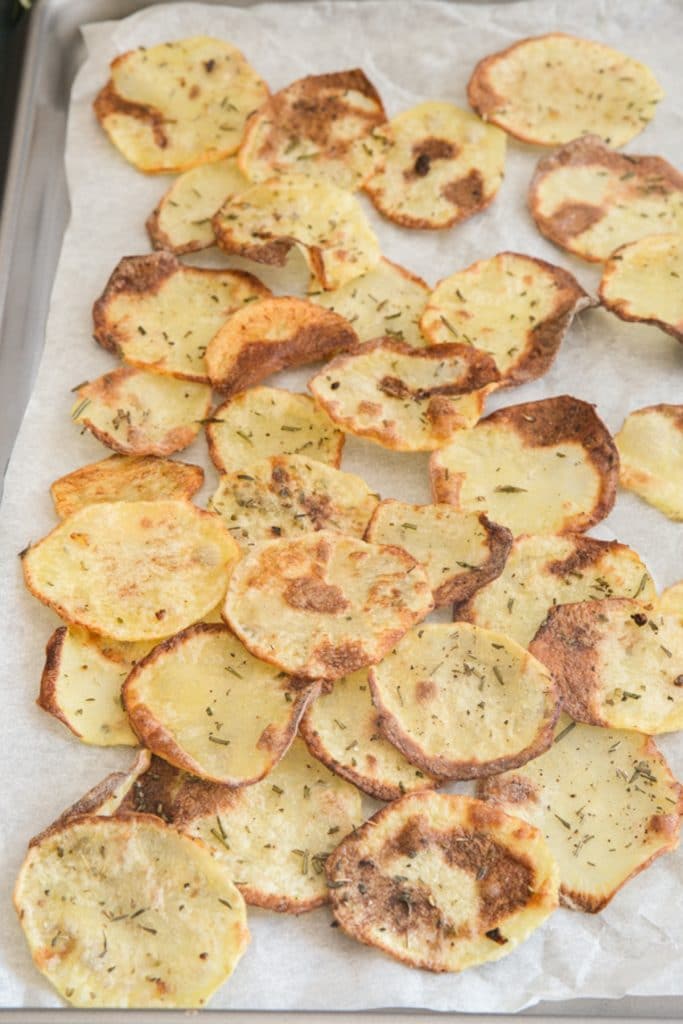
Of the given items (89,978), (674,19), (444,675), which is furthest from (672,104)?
(89,978)

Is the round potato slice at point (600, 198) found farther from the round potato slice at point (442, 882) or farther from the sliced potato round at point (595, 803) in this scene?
the round potato slice at point (442, 882)

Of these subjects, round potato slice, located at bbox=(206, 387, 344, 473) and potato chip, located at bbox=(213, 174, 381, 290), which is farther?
potato chip, located at bbox=(213, 174, 381, 290)

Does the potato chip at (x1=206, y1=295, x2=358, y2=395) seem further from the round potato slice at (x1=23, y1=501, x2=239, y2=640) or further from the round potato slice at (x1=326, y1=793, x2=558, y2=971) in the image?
the round potato slice at (x1=326, y1=793, x2=558, y2=971)

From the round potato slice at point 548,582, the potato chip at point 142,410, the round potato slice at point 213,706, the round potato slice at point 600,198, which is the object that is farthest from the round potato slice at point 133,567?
the round potato slice at point 600,198

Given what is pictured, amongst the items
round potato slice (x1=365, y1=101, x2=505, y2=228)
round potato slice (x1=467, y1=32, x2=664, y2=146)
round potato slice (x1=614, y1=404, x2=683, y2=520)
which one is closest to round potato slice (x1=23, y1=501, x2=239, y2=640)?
round potato slice (x1=614, y1=404, x2=683, y2=520)

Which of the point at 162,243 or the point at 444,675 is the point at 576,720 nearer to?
the point at 444,675
